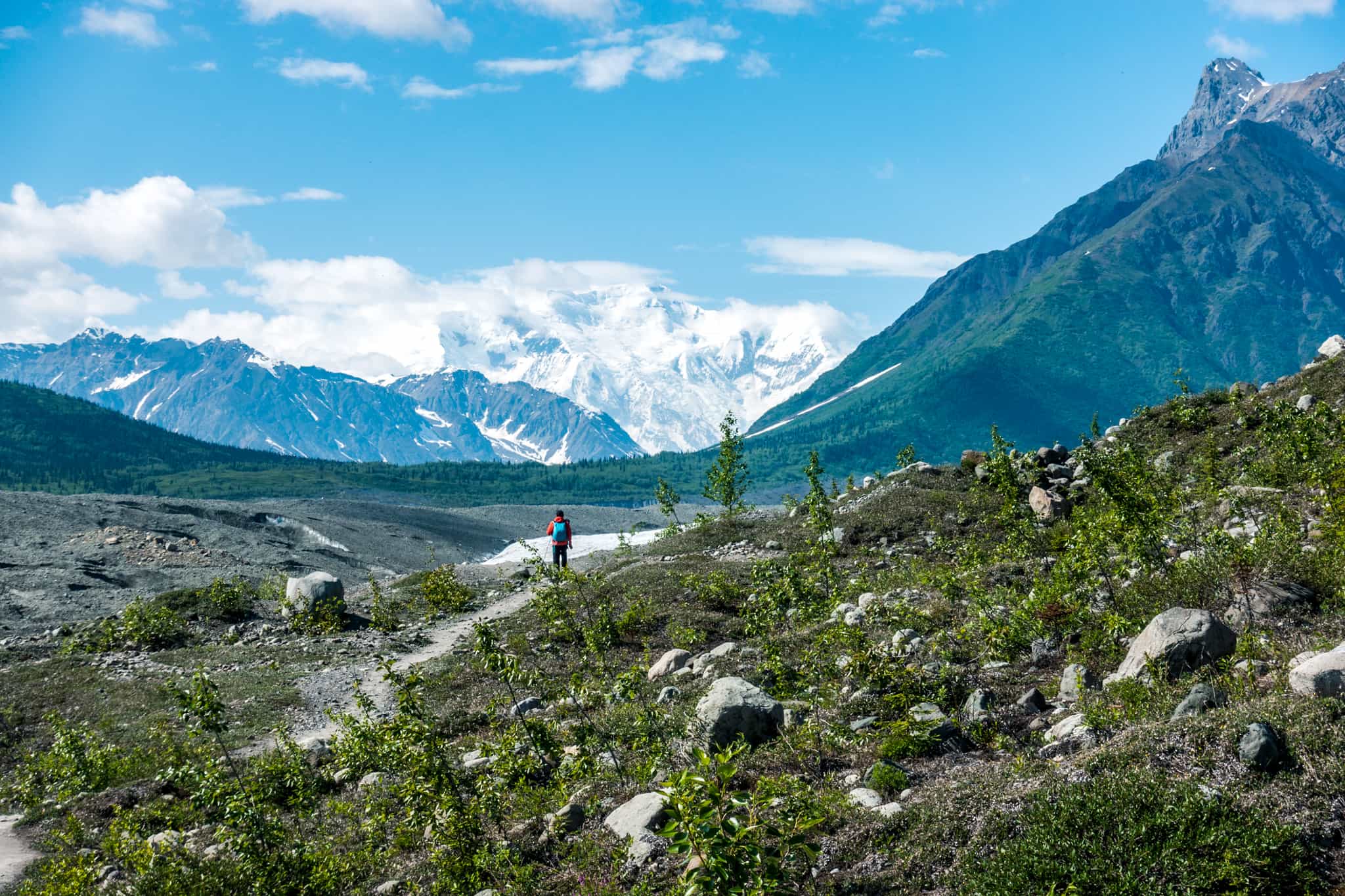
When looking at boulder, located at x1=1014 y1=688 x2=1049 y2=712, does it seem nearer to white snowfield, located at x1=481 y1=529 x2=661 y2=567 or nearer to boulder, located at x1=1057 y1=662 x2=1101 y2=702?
boulder, located at x1=1057 y1=662 x2=1101 y2=702

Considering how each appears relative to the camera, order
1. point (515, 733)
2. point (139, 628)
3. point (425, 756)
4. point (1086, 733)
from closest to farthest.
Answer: point (1086, 733) → point (425, 756) → point (515, 733) → point (139, 628)

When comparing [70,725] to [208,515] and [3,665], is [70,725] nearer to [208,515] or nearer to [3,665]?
[3,665]

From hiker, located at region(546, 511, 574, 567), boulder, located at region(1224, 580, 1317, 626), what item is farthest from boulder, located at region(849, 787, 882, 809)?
hiker, located at region(546, 511, 574, 567)

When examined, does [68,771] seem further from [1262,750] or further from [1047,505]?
[1047,505]

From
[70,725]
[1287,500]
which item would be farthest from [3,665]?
[1287,500]

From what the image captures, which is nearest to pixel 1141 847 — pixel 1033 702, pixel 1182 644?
pixel 1182 644

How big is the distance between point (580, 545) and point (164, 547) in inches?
1402

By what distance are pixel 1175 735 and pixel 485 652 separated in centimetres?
929

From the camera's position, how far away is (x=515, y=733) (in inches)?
568

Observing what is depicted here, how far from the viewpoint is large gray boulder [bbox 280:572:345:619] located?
3234cm

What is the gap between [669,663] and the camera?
63.9 feet

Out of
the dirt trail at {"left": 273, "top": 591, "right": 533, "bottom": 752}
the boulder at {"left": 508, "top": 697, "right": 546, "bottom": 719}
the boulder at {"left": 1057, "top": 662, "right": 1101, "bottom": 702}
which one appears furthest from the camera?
the dirt trail at {"left": 273, "top": 591, "right": 533, "bottom": 752}

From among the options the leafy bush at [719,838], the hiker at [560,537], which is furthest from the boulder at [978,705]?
the hiker at [560,537]

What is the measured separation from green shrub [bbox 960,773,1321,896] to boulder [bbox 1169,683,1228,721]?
1.91 metres
